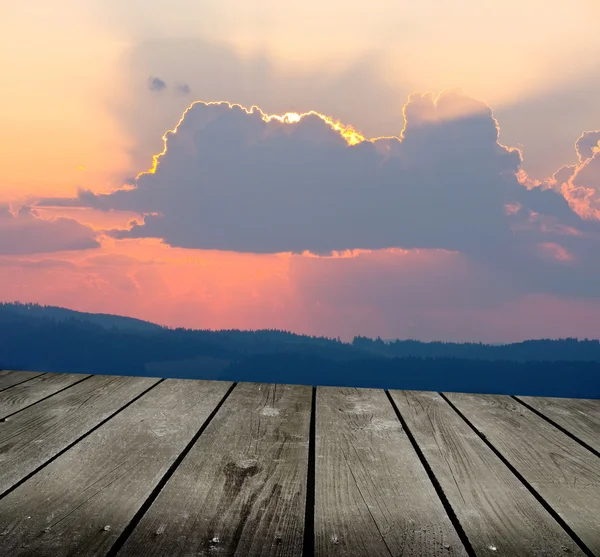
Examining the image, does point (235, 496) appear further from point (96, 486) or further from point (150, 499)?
point (96, 486)

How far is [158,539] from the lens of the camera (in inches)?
36.1

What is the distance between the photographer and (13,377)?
2.25 m

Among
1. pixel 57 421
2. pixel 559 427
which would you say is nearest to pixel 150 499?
pixel 57 421

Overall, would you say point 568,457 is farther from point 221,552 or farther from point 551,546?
point 221,552

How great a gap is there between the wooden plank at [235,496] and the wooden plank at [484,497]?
296 millimetres

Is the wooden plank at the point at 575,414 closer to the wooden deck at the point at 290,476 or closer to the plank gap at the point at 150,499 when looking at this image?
the wooden deck at the point at 290,476

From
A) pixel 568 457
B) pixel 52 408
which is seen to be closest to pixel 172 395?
pixel 52 408

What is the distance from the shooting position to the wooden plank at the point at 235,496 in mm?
906

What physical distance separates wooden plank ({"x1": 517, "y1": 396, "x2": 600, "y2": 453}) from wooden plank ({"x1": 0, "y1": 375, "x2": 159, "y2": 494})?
1.34 meters

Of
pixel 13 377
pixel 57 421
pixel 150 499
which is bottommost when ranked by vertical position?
pixel 150 499

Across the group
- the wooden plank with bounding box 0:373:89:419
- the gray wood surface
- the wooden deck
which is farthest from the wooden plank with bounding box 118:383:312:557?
the gray wood surface

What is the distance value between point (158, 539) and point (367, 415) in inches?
36.3

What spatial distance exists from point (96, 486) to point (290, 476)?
0.38 metres

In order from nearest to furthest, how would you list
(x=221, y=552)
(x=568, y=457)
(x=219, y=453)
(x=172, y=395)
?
(x=221, y=552), (x=219, y=453), (x=568, y=457), (x=172, y=395)
